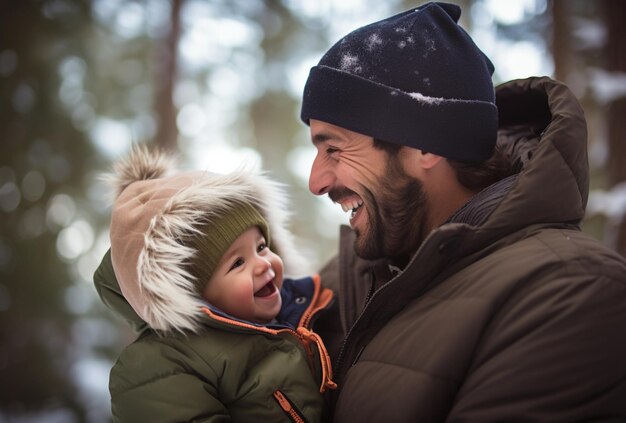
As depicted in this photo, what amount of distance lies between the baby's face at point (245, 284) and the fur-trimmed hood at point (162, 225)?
0.30 feet

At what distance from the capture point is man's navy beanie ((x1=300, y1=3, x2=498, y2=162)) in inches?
79.1

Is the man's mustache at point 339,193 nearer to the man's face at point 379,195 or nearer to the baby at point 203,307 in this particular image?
the man's face at point 379,195

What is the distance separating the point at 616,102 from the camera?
14.1ft

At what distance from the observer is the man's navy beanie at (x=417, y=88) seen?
2.01 m

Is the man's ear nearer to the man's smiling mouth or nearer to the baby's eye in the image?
the man's smiling mouth

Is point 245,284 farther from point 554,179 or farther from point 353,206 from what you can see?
point 554,179

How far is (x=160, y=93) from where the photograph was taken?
7074 millimetres

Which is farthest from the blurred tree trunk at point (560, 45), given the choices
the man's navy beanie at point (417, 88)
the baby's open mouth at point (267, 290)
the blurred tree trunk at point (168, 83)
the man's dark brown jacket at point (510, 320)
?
the baby's open mouth at point (267, 290)

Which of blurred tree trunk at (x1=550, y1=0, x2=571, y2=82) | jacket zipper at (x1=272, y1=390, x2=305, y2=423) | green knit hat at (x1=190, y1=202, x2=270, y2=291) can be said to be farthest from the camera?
blurred tree trunk at (x1=550, y1=0, x2=571, y2=82)

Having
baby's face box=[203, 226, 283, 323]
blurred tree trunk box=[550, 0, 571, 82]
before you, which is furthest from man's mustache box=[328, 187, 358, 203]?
blurred tree trunk box=[550, 0, 571, 82]

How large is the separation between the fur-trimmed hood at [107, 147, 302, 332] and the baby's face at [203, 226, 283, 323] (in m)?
0.09

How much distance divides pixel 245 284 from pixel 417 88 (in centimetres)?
102

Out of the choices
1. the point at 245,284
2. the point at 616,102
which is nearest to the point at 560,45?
the point at 616,102

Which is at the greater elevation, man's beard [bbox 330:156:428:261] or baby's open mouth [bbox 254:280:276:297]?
man's beard [bbox 330:156:428:261]
